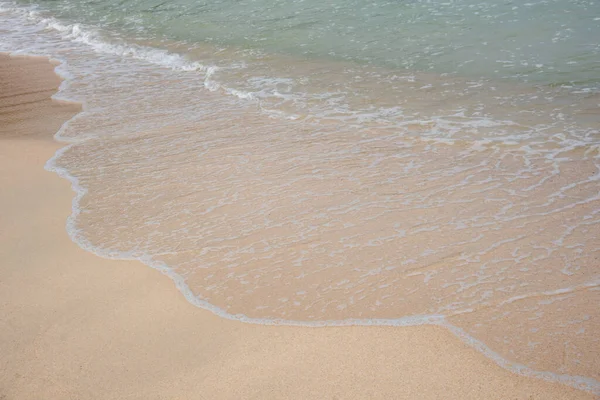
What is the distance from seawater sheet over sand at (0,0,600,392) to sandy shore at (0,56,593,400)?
157mm

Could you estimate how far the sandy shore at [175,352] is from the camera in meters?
3.08

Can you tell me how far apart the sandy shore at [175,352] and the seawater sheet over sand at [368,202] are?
0.16m

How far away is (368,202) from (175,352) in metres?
2.27

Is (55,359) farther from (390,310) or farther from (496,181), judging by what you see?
(496,181)

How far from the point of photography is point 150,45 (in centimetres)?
1229

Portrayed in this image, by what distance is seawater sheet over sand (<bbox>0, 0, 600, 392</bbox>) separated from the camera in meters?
3.68

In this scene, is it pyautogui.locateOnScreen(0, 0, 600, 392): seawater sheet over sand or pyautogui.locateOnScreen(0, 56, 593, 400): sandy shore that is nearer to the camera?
pyautogui.locateOnScreen(0, 56, 593, 400): sandy shore

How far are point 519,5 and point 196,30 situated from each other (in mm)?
6947

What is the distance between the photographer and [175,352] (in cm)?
341

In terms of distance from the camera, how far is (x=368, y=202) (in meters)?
5.04

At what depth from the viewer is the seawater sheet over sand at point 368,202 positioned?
3682mm

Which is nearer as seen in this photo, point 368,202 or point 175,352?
point 175,352

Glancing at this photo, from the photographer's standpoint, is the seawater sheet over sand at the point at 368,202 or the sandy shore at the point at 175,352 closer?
the sandy shore at the point at 175,352

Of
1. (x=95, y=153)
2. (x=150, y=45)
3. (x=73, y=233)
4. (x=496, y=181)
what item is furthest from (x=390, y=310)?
(x=150, y=45)
